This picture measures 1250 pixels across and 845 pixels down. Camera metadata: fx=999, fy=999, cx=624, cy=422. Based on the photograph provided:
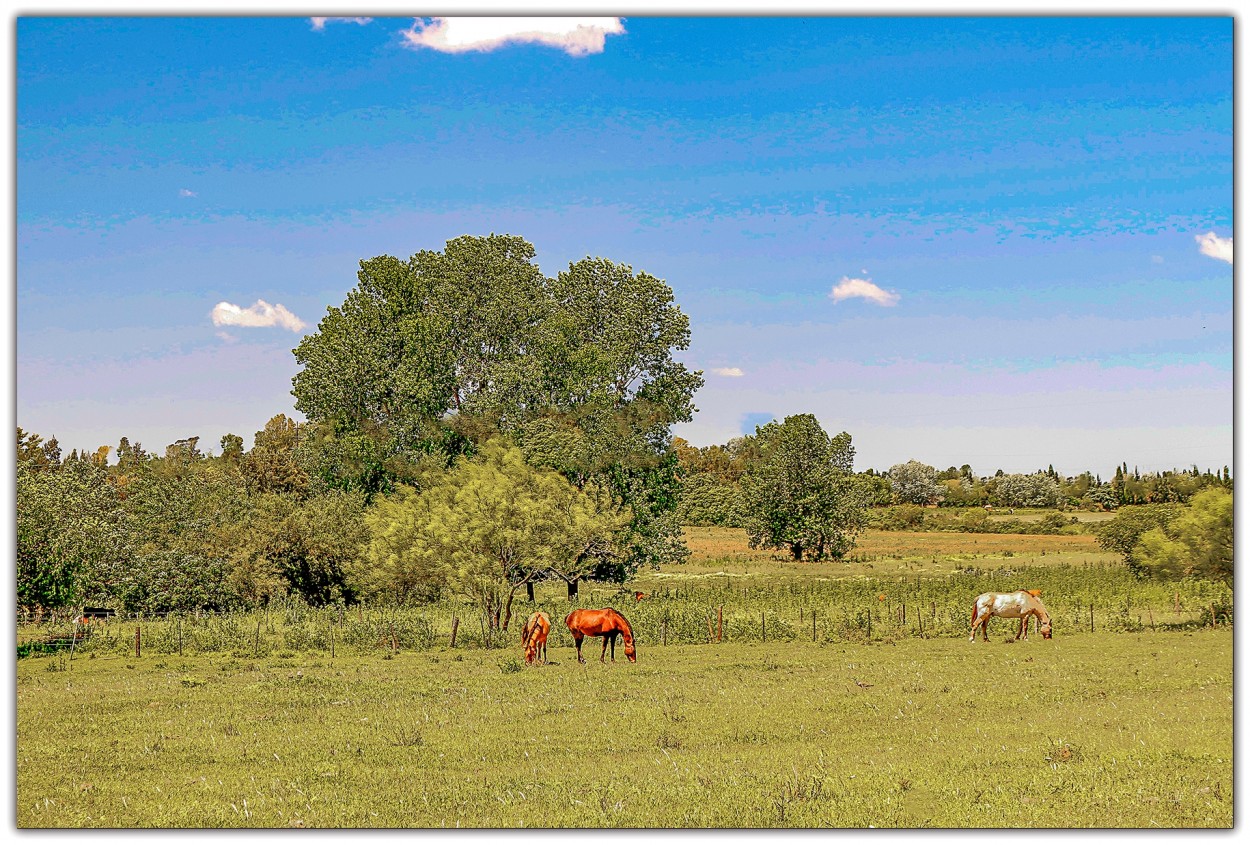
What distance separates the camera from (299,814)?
48.8ft

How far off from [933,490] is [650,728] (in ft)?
482

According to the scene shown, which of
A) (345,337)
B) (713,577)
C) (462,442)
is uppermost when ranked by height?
(345,337)

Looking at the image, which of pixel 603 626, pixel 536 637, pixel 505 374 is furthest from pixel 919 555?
pixel 536 637

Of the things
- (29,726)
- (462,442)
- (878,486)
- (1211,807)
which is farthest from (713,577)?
(878,486)

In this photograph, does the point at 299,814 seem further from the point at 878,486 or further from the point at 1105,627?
the point at 878,486

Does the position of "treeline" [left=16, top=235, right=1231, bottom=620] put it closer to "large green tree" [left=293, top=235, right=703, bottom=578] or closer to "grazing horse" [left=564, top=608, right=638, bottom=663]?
"large green tree" [left=293, top=235, right=703, bottom=578]

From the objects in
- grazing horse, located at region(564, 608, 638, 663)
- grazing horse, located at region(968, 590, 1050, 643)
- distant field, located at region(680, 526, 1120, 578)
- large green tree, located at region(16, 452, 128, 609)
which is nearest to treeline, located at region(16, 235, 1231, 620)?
large green tree, located at region(16, 452, 128, 609)

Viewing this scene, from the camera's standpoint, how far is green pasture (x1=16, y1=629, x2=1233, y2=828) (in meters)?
14.8

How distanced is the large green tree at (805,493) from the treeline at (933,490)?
2613 mm

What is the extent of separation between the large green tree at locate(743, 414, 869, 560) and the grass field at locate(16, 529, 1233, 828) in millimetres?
47168

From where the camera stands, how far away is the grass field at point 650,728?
14867 mm

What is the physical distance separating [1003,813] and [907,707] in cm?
953

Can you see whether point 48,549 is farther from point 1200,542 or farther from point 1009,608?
point 1200,542

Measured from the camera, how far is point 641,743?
1995cm
